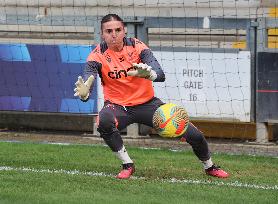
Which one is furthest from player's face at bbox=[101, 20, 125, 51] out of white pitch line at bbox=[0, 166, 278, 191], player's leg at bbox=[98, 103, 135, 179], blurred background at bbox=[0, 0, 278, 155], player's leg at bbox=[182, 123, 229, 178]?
blurred background at bbox=[0, 0, 278, 155]

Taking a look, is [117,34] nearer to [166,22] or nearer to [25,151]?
[25,151]

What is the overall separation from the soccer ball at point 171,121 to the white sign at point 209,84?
3.61 m

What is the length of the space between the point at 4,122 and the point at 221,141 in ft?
11.8

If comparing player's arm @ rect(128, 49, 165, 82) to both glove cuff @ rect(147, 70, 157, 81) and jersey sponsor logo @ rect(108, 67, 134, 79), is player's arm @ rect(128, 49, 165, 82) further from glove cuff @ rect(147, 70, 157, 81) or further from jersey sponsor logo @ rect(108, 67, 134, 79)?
jersey sponsor logo @ rect(108, 67, 134, 79)

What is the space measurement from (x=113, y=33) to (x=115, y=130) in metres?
0.99

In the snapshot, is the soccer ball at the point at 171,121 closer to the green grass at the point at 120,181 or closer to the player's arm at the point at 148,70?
the player's arm at the point at 148,70

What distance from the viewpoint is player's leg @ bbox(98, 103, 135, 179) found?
9047 millimetres

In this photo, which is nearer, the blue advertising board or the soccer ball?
the soccer ball

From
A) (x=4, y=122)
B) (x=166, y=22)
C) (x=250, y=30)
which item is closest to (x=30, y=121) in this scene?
(x=4, y=122)

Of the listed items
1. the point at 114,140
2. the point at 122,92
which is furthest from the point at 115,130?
the point at 122,92

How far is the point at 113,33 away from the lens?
30.1 ft

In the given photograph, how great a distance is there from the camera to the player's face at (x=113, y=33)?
9156 mm

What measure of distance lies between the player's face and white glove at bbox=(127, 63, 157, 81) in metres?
0.56

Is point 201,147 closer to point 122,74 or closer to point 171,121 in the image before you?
point 171,121
